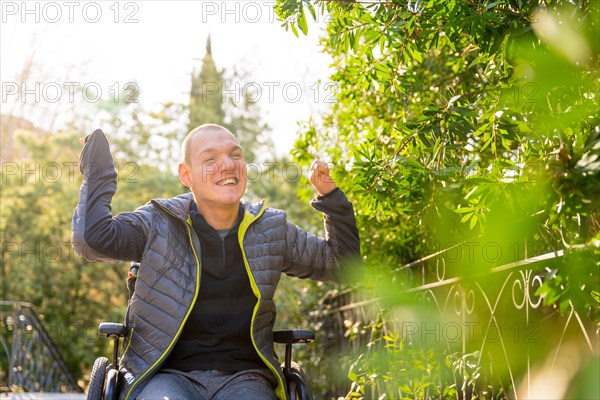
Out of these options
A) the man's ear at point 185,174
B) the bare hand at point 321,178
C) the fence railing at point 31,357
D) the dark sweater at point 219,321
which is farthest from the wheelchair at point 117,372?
the fence railing at point 31,357

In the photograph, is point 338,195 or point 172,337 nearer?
point 172,337

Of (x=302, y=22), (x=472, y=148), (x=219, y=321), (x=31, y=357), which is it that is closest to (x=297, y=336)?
(x=219, y=321)

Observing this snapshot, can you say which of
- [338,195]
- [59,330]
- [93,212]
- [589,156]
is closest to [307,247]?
[338,195]

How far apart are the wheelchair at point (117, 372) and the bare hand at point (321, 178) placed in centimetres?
50

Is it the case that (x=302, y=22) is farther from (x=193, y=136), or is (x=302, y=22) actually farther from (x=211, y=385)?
(x=211, y=385)

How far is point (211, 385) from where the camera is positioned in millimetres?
2422

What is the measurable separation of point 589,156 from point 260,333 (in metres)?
1.47

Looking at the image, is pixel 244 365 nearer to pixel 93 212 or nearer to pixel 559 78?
pixel 93 212

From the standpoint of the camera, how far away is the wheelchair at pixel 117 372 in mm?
2273

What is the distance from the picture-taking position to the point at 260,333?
8.34 ft

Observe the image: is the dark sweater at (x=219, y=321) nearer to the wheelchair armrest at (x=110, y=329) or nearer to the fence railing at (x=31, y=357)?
the wheelchair armrest at (x=110, y=329)

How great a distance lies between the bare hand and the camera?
257 cm

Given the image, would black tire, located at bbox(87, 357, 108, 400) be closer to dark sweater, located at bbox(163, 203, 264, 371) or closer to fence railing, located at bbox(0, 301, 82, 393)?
dark sweater, located at bbox(163, 203, 264, 371)

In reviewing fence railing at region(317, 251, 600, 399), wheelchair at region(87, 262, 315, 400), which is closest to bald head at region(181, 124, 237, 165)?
wheelchair at region(87, 262, 315, 400)
